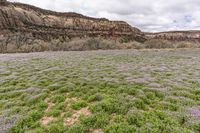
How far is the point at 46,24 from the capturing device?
12500cm

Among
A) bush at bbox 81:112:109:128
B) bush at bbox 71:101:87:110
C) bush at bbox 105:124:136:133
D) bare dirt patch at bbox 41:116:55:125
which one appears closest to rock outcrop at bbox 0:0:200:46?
bush at bbox 71:101:87:110

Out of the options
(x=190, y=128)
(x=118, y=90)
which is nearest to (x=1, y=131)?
(x=118, y=90)

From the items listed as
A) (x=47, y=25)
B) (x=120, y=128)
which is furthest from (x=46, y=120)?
(x=47, y=25)

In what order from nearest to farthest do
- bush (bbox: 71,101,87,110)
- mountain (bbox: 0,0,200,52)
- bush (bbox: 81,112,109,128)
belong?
bush (bbox: 81,112,109,128), bush (bbox: 71,101,87,110), mountain (bbox: 0,0,200,52)

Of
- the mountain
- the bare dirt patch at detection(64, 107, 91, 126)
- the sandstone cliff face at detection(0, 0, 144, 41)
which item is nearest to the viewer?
the bare dirt patch at detection(64, 107, 91, 126)

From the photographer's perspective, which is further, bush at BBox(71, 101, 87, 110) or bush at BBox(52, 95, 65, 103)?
bush at BBox(52, 95, 65, 103)

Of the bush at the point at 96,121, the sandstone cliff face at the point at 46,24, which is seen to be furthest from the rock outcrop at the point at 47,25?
the bush at the point at 96,121

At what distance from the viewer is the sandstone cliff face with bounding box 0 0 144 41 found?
102 metres

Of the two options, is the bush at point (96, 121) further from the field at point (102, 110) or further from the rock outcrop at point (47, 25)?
the rock outcrop at point (47, 25)

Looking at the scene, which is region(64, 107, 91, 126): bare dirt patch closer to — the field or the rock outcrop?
the field

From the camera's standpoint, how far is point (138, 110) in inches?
285

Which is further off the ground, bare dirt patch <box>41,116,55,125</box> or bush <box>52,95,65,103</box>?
bush <box>52,95,65,103</box>

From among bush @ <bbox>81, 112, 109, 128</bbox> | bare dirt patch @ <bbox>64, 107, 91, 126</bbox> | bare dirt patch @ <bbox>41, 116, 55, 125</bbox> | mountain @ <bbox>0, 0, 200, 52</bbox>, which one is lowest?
bare dirt patch @ <bbox>41, 116, 55, 125</bbox>

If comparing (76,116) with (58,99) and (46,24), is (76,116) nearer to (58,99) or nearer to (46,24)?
(58,99)
